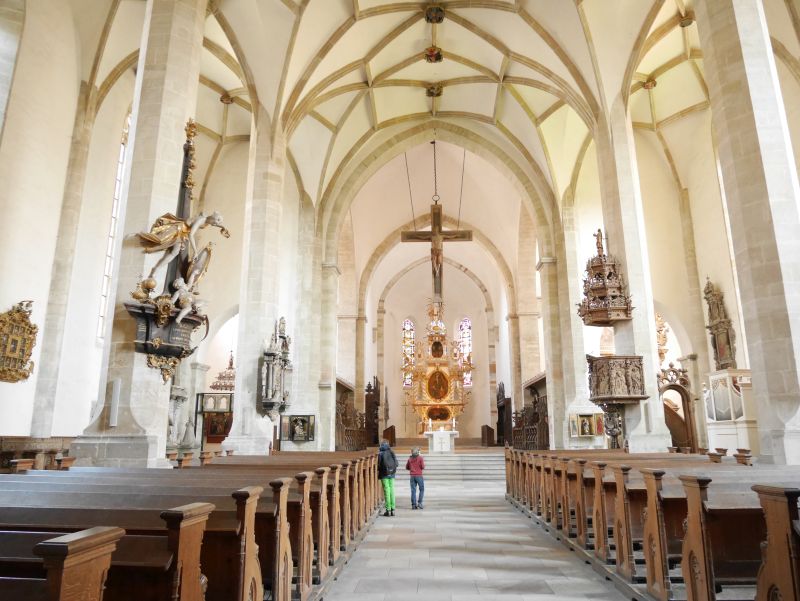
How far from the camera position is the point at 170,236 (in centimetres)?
755

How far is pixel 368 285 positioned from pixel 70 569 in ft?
82.2

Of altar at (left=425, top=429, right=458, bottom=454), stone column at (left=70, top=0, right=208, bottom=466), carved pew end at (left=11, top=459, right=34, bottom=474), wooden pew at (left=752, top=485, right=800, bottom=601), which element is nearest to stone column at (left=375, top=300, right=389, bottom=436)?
altar at (left=425, top=429, right=458, bottom=454)

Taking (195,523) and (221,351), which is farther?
(221,351)

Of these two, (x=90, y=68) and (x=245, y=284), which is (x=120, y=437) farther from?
(x=90, y=68)

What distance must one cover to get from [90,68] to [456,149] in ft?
42.1

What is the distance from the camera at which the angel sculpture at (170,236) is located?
7414 mm

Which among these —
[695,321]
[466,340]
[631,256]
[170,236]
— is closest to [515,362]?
[695,321]

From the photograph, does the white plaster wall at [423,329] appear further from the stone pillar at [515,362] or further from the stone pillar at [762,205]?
the stone pillar at [762,205]

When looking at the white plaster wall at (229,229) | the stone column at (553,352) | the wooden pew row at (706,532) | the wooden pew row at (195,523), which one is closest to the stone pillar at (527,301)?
the stone column at (553,352)

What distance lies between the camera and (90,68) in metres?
11.9

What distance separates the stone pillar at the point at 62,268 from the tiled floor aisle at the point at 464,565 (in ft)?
20.6

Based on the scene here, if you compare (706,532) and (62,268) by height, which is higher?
(62,268)

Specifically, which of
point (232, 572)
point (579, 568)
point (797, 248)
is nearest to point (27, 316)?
point (232, 572)

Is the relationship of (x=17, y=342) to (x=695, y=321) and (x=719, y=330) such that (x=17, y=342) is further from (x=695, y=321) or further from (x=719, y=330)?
(x=695, y=321)
